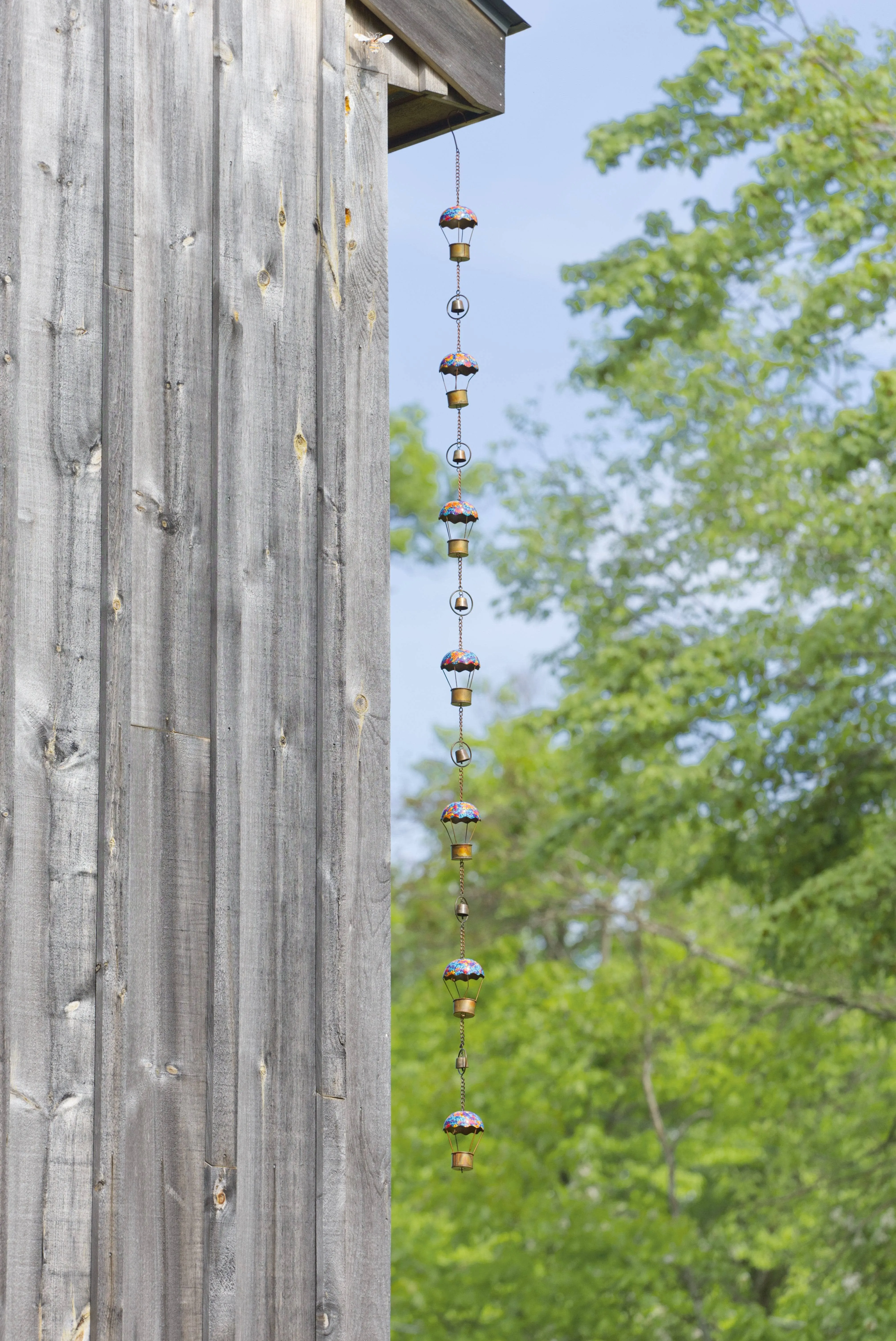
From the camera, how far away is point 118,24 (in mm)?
2029

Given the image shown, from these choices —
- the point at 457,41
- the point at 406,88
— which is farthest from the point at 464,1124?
the point at 457,41

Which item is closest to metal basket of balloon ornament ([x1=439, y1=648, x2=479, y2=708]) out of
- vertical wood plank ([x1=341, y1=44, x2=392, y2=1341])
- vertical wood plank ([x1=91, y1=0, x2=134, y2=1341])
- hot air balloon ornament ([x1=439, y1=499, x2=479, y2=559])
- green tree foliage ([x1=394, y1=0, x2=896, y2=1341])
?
hot air balloon ornament ([x1=439, y1=499, x2=479, y2=559])

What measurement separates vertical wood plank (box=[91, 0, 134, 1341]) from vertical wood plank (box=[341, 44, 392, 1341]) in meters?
0.40

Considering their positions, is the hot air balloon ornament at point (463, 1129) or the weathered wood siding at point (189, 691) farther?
the hot air balloon ornament at point (463, 1129)

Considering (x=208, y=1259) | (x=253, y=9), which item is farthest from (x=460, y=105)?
(x=208, y=1259)

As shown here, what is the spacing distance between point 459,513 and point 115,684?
3.24ft

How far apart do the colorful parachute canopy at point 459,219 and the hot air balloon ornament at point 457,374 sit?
0.24m

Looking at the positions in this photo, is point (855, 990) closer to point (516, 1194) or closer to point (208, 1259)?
point (516, 1194)

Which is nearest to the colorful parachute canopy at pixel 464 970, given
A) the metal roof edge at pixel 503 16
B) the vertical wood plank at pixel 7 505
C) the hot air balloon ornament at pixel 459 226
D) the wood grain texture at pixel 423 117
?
the vertical wood plank at pixel 7 505

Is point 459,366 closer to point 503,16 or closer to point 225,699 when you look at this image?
point 503,16

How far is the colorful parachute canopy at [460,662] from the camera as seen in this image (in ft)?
9.05

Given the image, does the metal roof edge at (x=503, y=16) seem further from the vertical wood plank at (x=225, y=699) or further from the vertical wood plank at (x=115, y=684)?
the vertical wood plank at (x=115, y=684)

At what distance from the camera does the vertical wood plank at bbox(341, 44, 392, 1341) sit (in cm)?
211

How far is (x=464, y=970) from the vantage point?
2.71 m
